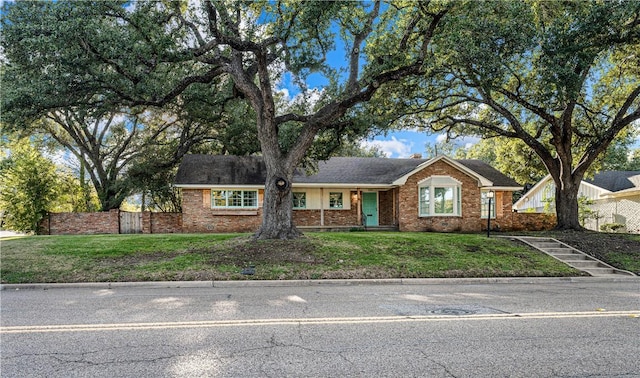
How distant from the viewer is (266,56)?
13.7 meters

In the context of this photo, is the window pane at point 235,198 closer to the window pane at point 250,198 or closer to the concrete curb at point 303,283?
the window pane at point 250,198

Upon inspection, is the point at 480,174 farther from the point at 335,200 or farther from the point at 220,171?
the point at 220,171

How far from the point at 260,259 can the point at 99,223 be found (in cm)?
1373

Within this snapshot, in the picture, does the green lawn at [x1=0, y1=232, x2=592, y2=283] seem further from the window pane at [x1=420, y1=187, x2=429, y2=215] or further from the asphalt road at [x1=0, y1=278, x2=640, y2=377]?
the window pane at [x1=420, y1=187, x2=429, y2=215]

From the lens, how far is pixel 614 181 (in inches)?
1171

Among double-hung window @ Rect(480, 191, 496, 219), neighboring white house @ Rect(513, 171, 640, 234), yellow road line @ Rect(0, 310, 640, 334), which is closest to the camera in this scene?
yellow road line @ Rect(0, 310, 640, 334)

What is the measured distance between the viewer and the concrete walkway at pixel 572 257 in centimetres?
1200

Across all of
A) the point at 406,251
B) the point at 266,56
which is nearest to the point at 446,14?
the point at 266,56

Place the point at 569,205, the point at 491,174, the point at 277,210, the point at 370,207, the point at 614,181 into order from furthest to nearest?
1. the point at 614,181
2. the point at 491,174
3. the point at 370,207
4. the point at 569,205
5. the point at 277,210

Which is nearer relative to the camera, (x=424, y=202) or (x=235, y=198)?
(x=424, y=202)

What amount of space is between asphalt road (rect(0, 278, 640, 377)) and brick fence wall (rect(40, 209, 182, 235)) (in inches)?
515

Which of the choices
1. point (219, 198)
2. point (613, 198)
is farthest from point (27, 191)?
point (613, 198)

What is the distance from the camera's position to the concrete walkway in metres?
12.0

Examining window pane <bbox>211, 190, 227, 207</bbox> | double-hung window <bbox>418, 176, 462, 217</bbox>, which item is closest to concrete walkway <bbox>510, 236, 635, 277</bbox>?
double-hung window <bbox>418, 176, 462, 217</bbox>
